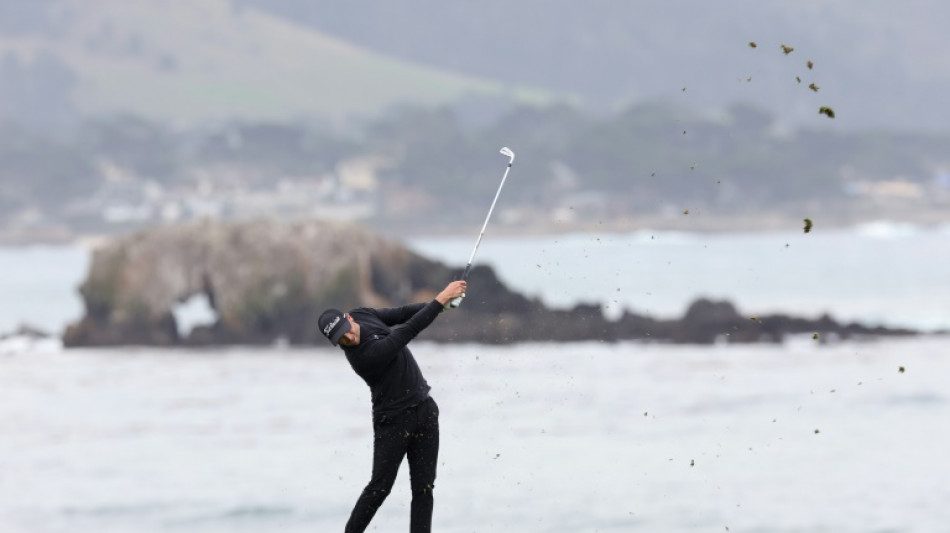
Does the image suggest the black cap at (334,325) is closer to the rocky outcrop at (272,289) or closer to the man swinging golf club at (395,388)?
the man swinging golf club at (395,388)

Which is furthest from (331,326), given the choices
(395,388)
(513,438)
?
(513,438)

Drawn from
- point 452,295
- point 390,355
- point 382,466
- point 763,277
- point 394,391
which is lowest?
point 382,466

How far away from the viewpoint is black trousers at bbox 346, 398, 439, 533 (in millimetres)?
14047

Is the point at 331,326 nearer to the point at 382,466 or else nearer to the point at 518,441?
the point at 382,466

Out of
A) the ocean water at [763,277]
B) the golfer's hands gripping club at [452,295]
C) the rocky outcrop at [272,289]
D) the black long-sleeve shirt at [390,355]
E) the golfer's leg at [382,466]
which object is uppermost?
the ocean water at [763,277]

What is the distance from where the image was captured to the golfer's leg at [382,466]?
1408 centimetres

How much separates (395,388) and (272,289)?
3201 centimetres

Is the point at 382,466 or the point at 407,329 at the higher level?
the point at 407,329

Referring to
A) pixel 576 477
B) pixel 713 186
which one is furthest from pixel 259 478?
pixel 713 186

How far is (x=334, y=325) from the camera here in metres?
13.5

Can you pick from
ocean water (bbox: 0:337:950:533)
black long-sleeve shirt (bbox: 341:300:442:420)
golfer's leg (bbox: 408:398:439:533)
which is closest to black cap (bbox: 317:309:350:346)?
black long-sleeve shirt (bbox: 341:300:442:420)

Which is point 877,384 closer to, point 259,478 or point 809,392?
point 809,392

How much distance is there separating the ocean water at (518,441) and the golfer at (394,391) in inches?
204

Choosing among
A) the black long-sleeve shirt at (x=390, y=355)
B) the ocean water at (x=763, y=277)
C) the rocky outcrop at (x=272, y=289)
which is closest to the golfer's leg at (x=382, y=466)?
the black long-sleeve shirt at (x=390, y=355)
